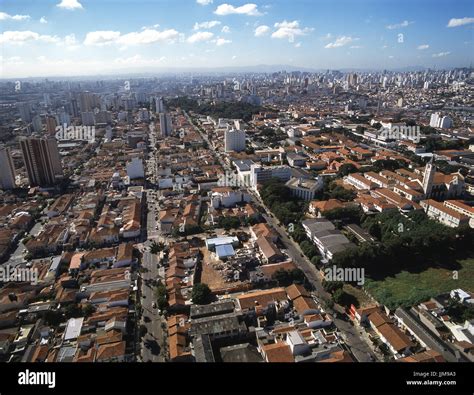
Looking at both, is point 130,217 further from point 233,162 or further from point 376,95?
point 376,95

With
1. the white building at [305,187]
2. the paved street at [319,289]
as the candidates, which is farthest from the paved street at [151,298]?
the white building at [305,187]

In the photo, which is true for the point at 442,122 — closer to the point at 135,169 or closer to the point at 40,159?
the point at 135,169

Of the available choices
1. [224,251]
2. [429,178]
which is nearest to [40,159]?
[224,251]

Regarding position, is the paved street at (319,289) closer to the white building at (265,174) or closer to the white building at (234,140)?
the white building at (265,174)
